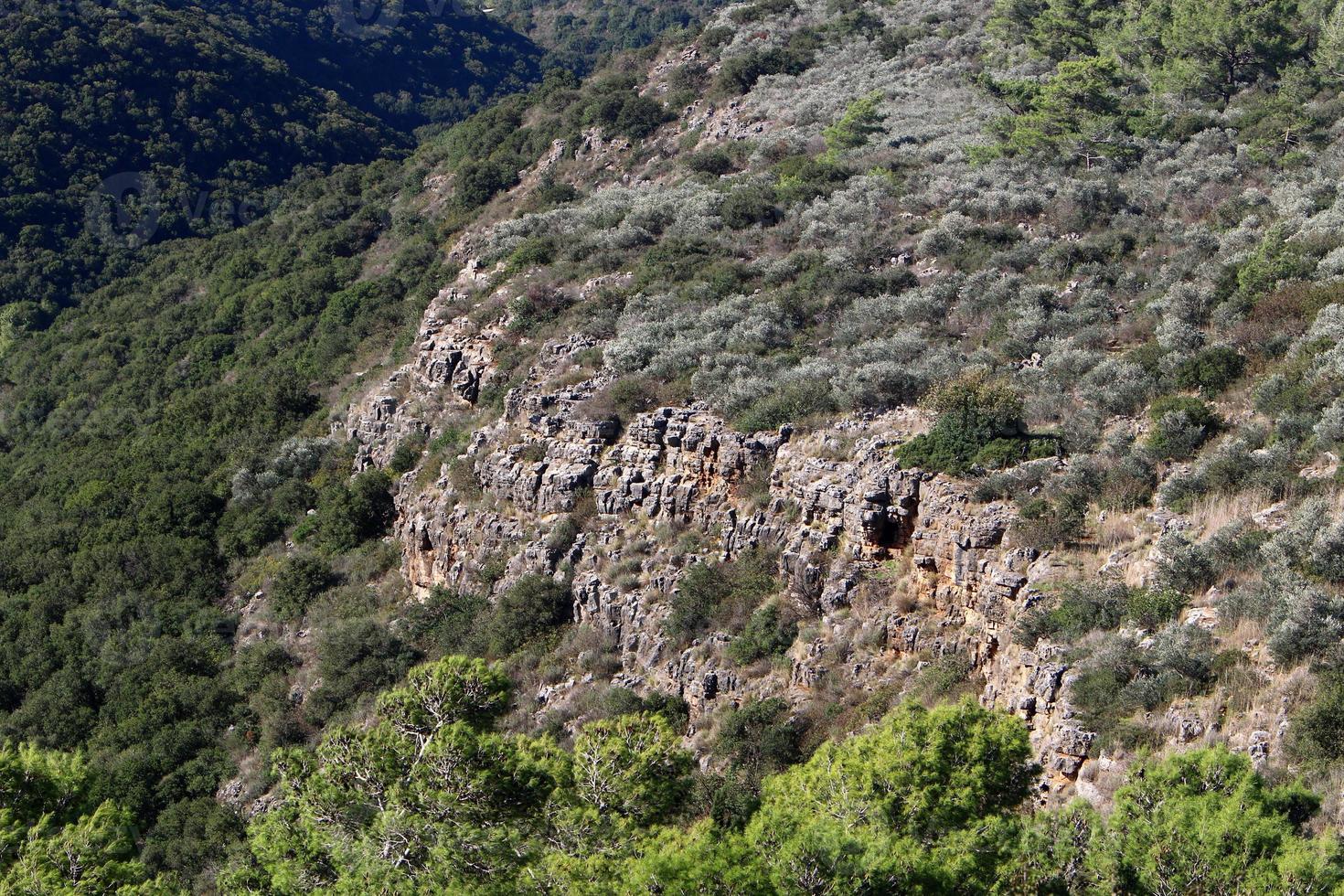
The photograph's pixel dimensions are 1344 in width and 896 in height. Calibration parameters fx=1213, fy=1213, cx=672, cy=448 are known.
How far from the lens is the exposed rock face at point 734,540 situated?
19875mm

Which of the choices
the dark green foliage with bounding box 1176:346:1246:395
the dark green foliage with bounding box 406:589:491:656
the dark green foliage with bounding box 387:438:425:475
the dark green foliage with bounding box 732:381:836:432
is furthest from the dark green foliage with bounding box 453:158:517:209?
the dark green foliage with bounding box 1176:346:1246:395

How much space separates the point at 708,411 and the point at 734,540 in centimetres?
364

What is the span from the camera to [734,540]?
78.2 feet

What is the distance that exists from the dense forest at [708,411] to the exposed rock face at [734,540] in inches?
15.1

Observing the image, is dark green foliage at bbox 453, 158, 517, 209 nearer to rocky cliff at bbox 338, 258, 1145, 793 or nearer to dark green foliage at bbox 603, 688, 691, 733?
rocky cliff at bbox 338, 258, 1145, 793

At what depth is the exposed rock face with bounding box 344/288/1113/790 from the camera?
19875 mm

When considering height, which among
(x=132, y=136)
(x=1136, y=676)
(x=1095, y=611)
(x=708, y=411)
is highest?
(x=132, y=136)

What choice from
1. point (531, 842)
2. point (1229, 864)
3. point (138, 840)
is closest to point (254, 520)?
point (138, 840)

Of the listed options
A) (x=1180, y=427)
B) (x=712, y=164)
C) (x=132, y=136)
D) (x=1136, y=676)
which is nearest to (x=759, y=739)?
(x=1136, y=676)

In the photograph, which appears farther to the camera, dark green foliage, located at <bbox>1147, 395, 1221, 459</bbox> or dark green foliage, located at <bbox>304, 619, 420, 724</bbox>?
dark green foliage, located at <bbox>304, 619, 420, 724</bbox>

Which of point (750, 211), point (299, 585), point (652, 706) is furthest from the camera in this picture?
point (750, 211)

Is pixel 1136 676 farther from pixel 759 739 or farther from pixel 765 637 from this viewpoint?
pixel 765 637

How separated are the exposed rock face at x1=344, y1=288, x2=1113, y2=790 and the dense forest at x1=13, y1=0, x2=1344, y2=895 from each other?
0.38 metres

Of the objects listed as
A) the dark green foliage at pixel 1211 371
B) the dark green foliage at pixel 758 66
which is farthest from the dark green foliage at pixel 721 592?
the dark green foliage at pixel 758 66
